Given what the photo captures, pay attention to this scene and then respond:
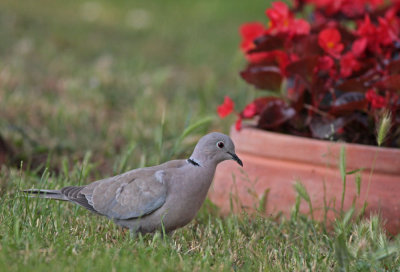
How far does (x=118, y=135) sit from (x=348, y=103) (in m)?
2.17

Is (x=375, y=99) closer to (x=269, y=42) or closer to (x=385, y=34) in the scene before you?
(x=385, y=34)

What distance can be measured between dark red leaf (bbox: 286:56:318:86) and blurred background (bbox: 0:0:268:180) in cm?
57

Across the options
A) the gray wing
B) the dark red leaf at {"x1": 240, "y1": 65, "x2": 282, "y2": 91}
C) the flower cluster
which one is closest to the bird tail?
the gray wing

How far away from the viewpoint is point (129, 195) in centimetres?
290

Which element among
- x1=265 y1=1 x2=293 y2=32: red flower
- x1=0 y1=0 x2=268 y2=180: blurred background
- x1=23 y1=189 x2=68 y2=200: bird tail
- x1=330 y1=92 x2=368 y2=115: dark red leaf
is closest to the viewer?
x1=23 y1=189 x2=68 y2=200: bird tail

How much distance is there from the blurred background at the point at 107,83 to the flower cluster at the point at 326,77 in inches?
18.1

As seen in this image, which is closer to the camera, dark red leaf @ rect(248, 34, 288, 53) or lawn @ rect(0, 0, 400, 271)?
lawn @ rect(0, 0, 400, 271)

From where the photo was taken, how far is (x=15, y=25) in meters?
8.40

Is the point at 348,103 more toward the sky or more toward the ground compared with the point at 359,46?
more toward the ground

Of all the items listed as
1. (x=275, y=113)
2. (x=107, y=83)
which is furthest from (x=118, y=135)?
(x=275, y=113)

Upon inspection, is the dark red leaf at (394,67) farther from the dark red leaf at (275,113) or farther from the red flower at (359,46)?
the dark red leaf at (275,113)

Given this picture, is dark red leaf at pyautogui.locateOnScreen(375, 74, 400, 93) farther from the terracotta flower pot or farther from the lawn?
the lawn

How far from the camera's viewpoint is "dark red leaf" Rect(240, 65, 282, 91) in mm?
3656

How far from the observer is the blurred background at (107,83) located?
4480 millimetres
